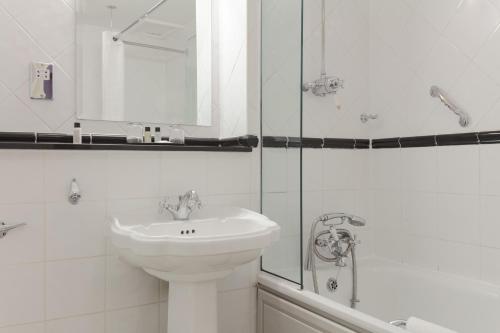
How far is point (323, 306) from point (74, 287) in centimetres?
89

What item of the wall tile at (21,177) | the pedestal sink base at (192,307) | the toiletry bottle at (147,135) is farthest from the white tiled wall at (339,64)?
the wall tile at (21,177)

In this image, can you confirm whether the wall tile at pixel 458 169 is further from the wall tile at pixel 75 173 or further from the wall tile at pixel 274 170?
the wall tile at pixel 75 173

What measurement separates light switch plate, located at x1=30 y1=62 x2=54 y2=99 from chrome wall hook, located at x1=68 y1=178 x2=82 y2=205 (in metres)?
0.38

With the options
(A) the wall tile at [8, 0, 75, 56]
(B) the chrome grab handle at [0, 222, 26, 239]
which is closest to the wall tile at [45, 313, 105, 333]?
(B) the chrome grab handle at [0, 222, 26, 239]

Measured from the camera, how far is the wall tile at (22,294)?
1.34 meters

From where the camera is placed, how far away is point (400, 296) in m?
2.02

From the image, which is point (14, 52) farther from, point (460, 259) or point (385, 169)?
point (460, 259)

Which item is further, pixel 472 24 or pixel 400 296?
pixel 400 296

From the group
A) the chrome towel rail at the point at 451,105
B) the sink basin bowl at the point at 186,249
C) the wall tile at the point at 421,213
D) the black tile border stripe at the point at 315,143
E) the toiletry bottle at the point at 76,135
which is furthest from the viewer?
the wall tile at the point at 421,213

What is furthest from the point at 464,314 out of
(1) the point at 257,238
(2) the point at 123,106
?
(2) the point at 123,106

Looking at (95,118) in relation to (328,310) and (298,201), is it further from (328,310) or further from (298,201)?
(328,310)

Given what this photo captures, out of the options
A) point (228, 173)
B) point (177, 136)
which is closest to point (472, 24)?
point (228, 173)

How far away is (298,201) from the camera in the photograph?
1.56 metres

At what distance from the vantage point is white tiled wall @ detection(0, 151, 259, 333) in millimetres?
1354
